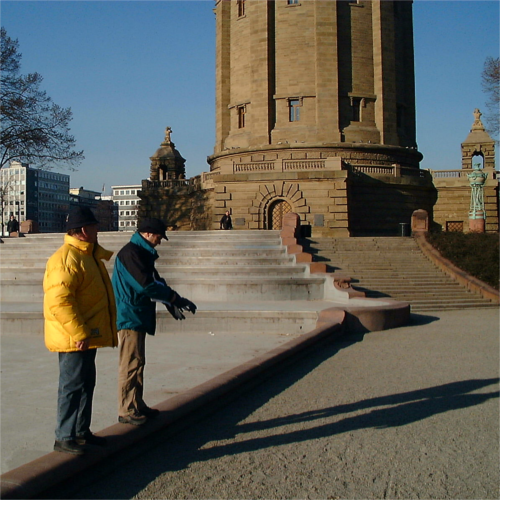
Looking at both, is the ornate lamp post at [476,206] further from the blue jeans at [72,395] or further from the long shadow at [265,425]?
the blue jeans at [72,395]

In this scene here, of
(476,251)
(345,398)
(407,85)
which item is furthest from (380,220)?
(345,398)

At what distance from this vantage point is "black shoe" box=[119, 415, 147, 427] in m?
5.48

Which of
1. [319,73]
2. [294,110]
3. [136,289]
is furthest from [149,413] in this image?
[319,73]

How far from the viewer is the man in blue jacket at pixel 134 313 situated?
5555mm

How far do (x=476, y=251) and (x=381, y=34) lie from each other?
75.0ft

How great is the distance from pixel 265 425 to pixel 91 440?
6.37 ft

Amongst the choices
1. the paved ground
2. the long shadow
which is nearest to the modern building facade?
the paved ground

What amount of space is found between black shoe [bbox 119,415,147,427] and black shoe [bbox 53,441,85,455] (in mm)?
786

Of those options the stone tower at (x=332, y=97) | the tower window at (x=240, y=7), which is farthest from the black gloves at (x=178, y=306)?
the tower window at (x=240, y=7)

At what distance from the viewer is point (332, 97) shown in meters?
40.8

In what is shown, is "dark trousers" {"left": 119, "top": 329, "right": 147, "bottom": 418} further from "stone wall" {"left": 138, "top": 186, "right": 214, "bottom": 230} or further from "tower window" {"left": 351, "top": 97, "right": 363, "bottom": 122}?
"tower window" {"left": 351, "top": 97, "right": 363, "bottom": 122}

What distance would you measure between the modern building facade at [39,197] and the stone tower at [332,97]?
4171 inches

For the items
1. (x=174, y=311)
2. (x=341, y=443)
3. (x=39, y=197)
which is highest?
(x=39, y=197)

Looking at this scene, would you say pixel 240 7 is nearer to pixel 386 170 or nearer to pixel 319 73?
pixel 319 73
